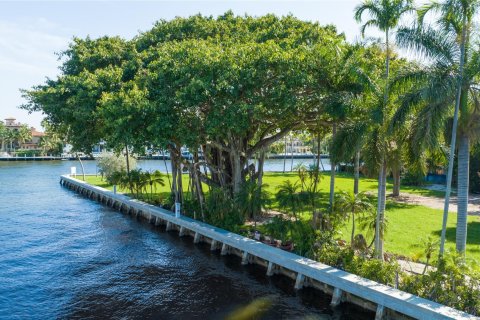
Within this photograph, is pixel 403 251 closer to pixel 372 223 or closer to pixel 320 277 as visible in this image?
pixel 372 223

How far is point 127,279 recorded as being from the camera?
64.8 ft

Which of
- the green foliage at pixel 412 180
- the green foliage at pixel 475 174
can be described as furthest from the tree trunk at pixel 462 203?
the green foliage at pixel 412 180

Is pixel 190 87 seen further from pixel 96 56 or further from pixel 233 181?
pixel 96 56

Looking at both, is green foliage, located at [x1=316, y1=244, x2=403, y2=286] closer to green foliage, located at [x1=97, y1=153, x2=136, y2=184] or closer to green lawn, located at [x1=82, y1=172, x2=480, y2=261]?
green lawn, located at [x1=82, y1=172, x2=480, y2=261]

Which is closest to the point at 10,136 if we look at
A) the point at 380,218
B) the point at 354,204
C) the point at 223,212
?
the point at 223,212

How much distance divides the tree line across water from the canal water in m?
3.86

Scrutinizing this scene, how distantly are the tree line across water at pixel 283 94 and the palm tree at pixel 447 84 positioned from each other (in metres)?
0.04

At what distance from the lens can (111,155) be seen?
5238 cm

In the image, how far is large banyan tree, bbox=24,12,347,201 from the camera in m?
21.5

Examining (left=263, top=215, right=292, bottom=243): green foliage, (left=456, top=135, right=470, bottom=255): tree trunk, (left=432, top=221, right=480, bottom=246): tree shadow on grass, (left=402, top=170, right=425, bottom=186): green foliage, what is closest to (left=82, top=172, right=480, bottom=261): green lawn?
(left=432, top=221, right=480, bottom=246): tree shadow on grass

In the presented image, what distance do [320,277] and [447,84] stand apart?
8.67 m

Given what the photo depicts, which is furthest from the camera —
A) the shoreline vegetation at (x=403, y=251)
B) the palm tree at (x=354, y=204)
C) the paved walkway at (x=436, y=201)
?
the paved walkway at (x=436, y=201)

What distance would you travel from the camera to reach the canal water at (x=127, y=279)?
53.2ft

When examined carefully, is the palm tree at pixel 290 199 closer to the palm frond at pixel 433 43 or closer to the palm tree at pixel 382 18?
the palm tree at pixel 382 18
